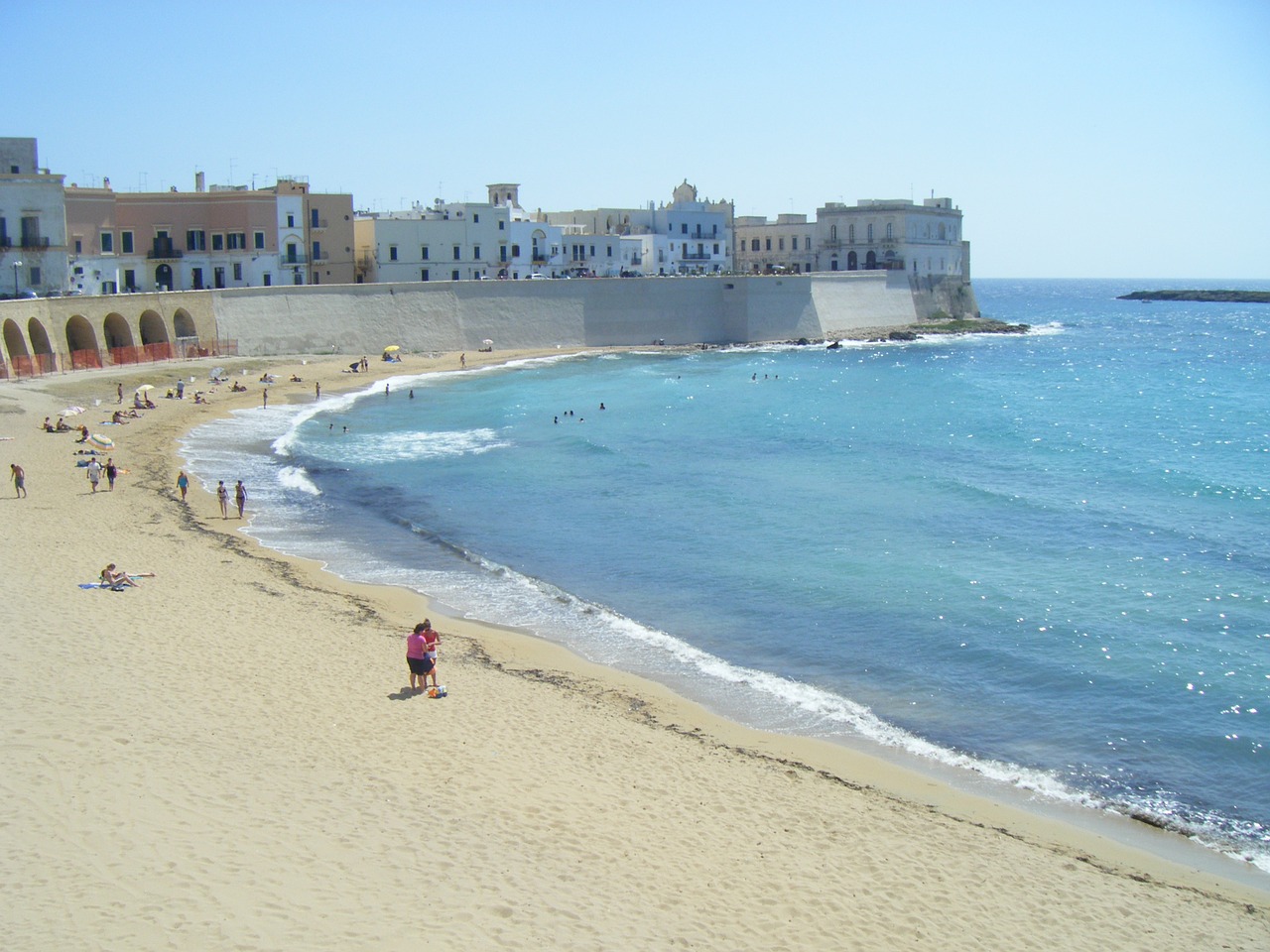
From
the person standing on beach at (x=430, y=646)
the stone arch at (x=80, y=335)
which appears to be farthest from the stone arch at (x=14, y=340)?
the person standing on beach at (x=430, y=646)

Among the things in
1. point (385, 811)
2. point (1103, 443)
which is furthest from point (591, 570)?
point (1103, 443)

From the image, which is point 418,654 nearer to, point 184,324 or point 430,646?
point 430,646

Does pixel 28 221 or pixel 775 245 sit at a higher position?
pixel 775 245

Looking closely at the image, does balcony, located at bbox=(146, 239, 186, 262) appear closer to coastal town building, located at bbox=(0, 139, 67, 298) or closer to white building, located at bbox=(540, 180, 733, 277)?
coastal town building, located at bbox=(0, 139, 67, 298)

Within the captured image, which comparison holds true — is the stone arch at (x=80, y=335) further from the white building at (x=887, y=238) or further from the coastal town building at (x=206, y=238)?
the white building at (x=887, y=238)

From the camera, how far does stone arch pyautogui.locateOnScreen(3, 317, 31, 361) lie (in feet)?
142

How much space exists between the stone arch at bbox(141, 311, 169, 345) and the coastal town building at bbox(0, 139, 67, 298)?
3977mm

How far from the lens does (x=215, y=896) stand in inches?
365

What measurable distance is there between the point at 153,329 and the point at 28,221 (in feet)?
21.2

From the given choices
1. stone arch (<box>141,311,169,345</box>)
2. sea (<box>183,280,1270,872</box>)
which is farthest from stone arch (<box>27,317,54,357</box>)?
sea (<box>183,280,1270,872</box>)

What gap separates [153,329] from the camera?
2030 inches

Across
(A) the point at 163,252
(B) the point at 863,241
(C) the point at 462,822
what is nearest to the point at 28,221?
(A) the point at 163,252

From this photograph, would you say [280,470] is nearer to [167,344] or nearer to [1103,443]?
[167,344]

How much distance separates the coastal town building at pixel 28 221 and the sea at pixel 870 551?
13480 millimetres
